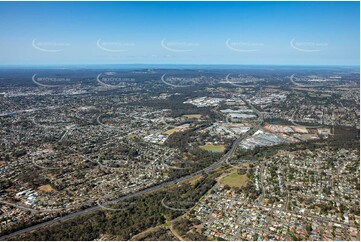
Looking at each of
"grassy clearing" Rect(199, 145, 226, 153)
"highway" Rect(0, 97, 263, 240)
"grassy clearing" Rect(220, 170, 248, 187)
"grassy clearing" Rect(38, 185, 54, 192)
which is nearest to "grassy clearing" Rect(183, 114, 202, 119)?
"highway" Rect(0, 97, 263, 240)

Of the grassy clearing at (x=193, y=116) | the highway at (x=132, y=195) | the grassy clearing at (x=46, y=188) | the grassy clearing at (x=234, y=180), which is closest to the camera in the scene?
the highway at (x=132, y=195)

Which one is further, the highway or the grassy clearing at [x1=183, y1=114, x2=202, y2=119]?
the grassy clearing at [x1=183, y1=114, x2=202, y2=119]

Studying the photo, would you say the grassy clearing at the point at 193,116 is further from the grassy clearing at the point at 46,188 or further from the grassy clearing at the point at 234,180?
the grassy clearing at the point at 46,188

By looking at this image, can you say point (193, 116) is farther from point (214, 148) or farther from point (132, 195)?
point (132, 195)

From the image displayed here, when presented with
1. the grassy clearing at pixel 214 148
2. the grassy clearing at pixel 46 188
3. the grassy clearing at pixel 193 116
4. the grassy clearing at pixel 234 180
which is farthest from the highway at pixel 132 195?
the grassy clearing at pixel 193 116

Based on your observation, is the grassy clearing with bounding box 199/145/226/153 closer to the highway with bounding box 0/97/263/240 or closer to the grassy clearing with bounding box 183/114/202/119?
the highway with bounding box 0/97/263/240

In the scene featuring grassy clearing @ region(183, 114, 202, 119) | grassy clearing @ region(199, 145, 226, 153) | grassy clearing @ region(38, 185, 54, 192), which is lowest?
grassy clearing @ region(38, 185, 54, 192)

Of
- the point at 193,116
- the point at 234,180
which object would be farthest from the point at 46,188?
the point at 193,116

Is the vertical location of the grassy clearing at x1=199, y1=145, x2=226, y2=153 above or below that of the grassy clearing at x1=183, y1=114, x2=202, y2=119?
below

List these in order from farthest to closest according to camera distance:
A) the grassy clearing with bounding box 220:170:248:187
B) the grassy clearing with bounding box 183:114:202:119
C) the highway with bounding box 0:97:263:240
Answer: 1. the grassy clearing with bounding box 183:114:202:119
2. the grassy clearing with bounding box 220:170:248:187
3. the highway with bounding box 0:97:263:240

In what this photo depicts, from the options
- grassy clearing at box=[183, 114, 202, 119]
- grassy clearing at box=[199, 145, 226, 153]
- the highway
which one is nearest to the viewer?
the highway

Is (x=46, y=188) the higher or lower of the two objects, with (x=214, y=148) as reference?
lower

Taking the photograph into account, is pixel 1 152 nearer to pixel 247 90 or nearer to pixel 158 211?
pixel 158 211
